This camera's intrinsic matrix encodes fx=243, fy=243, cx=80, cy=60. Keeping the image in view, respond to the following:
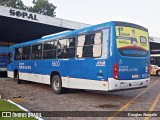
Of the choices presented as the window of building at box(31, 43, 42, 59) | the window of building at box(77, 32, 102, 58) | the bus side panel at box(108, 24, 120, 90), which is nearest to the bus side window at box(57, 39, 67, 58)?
the window of building at box(77, 32, 102, 58)

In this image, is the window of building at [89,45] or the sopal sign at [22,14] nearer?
the window of building at [89,45]

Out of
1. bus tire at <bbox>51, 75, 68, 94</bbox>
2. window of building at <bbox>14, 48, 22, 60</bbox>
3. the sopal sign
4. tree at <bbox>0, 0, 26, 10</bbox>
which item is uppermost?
tree at <bbox>0, 0, 26, 10</bbox>

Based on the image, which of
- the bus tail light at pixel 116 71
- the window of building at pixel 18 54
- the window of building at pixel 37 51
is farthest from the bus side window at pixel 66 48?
the window of building at pixel 18 54

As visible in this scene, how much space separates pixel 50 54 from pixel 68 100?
358cm

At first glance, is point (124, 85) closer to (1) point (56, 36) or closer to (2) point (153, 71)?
(1) point (56, 36)

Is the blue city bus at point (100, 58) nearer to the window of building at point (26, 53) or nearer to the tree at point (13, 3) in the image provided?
the window of building at point (26, 53)

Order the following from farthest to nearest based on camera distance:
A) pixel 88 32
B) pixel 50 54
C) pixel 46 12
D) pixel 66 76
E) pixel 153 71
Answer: pixel 46 12 < pixel 153 71 < pixel 50 54 < pixel 66 76 < pixel 88 32

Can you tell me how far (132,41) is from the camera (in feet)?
33.0

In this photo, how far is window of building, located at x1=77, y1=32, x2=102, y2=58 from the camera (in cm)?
982

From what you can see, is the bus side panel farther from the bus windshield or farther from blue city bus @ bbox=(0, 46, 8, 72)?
blue city bus @ bbox=(0, 46, 8, 72)

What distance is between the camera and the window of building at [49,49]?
13058 mm

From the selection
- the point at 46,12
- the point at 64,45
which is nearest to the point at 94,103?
the point at 64,45

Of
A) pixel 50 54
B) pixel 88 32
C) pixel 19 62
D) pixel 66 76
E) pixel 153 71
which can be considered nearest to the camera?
pixel 88 32

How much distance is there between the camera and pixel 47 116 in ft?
25.5
